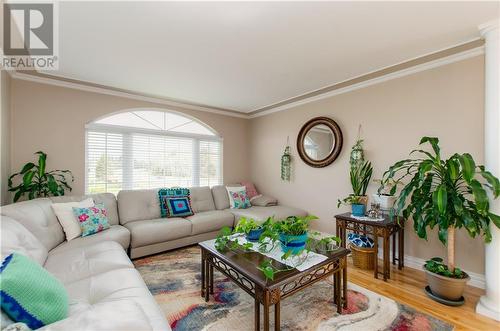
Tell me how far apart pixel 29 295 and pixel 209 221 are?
8.47 ft

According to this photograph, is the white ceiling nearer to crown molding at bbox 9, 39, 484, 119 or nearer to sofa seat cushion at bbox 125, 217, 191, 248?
crown molding at bbox 9, 39, 484, 119

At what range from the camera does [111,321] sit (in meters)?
0.89

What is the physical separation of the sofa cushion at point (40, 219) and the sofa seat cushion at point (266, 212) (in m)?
2.30

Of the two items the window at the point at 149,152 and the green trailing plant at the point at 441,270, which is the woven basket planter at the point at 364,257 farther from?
the window at the point at 149,152

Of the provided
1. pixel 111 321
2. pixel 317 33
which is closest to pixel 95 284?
pixel 111 321

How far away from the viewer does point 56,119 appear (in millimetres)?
3154

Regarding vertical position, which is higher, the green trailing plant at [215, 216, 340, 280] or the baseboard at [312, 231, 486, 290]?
the green trailing plant at [215, 216, 340, 280]

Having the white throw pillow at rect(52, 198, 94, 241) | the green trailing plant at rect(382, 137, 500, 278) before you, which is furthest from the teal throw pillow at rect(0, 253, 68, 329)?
the green trailing plant at rect(382, 137, 500, 278)

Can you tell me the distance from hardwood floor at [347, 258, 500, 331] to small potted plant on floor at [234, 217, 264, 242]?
1.23 meters

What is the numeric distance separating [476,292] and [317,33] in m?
2.91

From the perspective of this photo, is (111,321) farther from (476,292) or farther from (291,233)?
(476,292)

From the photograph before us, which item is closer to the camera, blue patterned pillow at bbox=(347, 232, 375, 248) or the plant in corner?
the plant in corner

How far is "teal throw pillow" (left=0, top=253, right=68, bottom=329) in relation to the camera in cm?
92

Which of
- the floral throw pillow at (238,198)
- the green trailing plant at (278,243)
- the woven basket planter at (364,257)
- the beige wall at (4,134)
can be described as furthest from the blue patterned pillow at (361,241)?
the beige wall at (4,134)
